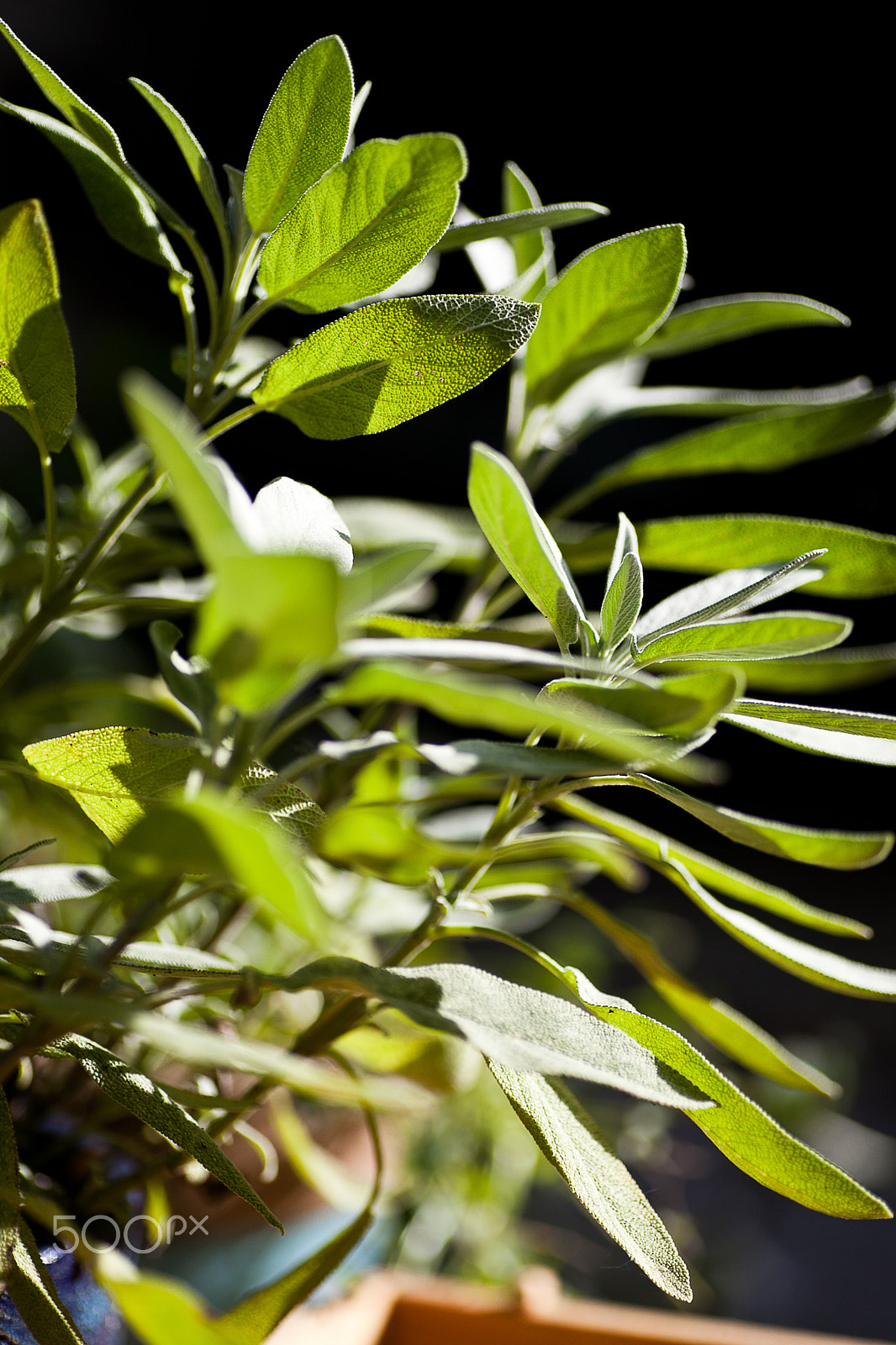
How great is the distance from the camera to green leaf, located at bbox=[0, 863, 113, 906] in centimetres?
26

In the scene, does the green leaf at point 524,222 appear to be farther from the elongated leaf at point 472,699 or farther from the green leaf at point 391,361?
the elongated leaf at point 472,699

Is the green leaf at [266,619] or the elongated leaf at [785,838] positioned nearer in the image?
the green leaf at [266,619]

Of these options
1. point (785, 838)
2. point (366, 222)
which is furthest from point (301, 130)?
point (785, 838)

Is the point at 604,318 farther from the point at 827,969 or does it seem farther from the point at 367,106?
the point at 367,106

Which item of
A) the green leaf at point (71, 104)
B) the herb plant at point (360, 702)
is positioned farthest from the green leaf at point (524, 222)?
the green leaf at point (71, 104)

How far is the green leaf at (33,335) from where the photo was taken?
0.84 ft

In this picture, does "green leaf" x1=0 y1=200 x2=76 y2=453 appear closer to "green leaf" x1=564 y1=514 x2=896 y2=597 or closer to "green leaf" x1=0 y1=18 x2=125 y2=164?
"green leaf" x1=0 y1=18 x2=125 y2=164

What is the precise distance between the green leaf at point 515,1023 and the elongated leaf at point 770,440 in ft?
0.84

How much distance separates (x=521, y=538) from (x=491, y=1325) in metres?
0.39

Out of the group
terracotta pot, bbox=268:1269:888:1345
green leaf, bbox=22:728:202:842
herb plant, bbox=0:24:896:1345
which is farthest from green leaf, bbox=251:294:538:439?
terracotta pot, bbox=268:1269:888:1345

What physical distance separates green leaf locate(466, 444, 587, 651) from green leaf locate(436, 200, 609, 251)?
0.29 feet

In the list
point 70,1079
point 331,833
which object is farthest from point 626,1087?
point 70,1079

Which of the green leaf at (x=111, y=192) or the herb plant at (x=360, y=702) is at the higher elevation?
the green leaf at (x=111, y=192)

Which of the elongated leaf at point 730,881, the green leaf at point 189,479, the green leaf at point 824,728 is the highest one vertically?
the green leaf at point 189,479
